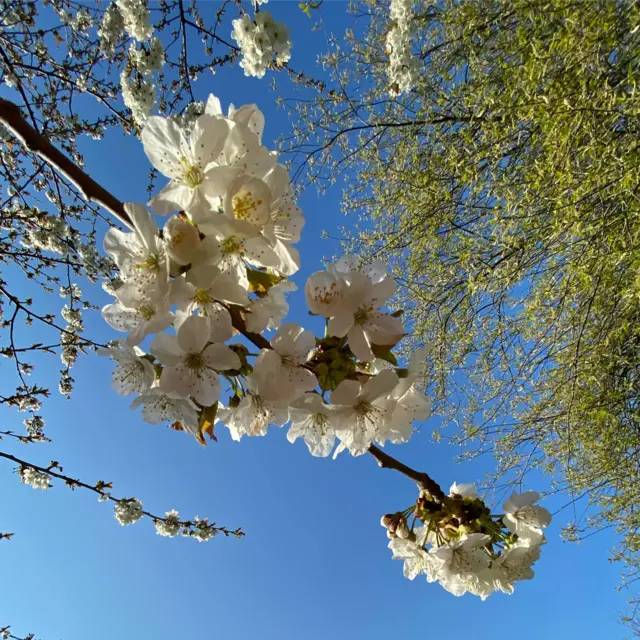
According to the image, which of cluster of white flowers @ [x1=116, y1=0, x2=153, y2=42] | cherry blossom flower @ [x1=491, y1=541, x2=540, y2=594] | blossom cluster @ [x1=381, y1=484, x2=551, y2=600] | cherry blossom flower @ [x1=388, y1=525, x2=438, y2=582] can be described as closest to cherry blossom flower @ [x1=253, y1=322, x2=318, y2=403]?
blossom cluster @ [x1=381, y1=484, x2=551, y2=600]

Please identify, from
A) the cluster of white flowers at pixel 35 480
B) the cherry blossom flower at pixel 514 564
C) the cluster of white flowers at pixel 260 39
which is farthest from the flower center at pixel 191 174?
the cluster of white flowers at pixel 35 480

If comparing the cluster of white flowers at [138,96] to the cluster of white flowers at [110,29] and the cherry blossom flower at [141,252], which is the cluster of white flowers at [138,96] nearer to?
the cluster of white flowers at [110,29]

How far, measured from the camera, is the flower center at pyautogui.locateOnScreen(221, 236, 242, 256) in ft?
2.61

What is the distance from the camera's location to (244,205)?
0.78m

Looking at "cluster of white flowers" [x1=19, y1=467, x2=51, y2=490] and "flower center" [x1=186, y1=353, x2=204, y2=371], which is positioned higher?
"cluster of white flowers" [x1=19, y1=467, x2=51, y2=490]

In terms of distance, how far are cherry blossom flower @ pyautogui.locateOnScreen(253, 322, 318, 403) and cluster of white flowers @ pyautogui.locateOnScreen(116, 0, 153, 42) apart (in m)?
2.65

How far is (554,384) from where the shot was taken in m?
3.63

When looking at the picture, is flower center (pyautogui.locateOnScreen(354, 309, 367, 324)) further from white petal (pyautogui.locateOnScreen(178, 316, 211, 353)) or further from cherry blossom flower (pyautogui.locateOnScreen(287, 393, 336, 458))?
white petal (pyautogui.locateOnScreen(178, 316, 211, 353))

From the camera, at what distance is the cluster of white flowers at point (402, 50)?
111 inches

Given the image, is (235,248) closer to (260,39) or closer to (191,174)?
(191,174)

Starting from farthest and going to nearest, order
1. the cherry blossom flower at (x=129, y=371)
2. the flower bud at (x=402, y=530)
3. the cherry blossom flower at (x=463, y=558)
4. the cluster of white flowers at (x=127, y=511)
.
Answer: the cluster of white flowers at (x=127, y=511) < the flower bud at (x=402, y=530) < the cherry blossom flower at (x=463, y=558) < the cherry blossom flower at (x=129, y=371)

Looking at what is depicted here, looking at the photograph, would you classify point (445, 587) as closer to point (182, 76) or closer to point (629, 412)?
point (182, 76)

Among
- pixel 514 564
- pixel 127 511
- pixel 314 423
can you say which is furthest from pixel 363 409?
pixel 127 511

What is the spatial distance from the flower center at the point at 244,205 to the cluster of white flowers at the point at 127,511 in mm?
3147
